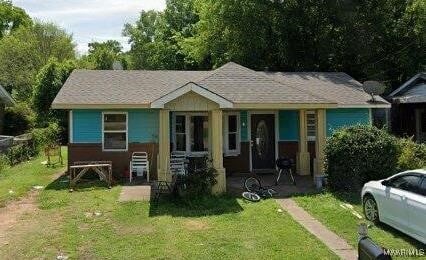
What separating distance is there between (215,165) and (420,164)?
7.24 metres

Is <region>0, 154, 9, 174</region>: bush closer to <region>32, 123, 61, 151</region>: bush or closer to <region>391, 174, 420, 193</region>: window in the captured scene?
<region>32, 123, 61, 151</region>: bush

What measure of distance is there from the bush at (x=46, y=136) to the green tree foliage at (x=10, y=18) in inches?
1808

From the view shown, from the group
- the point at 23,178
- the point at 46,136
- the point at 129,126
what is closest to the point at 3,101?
the point at 46,136

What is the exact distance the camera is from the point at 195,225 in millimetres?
10836

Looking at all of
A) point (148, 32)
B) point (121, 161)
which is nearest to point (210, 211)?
point (121, 161)

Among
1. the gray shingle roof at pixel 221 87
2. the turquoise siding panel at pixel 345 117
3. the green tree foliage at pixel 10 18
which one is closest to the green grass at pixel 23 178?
the gray shingle roof at pixel 221 87

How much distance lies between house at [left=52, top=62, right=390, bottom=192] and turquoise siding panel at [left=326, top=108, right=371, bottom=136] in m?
0.04

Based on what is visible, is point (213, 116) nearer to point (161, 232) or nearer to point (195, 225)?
point (195, 225)

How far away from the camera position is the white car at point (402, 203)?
8945 millimetres

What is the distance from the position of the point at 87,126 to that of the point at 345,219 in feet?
33.1

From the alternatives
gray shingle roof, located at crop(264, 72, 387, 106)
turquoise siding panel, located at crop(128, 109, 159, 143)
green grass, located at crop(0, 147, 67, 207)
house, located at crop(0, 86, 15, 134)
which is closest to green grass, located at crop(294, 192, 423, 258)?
gray shingle roof, located at crop(264, 72, 387, 106)

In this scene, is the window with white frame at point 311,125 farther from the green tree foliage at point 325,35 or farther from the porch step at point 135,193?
the green tree foliage at point 325,35

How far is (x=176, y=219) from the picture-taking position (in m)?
11.3

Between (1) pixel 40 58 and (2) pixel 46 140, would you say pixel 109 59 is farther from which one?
(2) pixel 46 140
